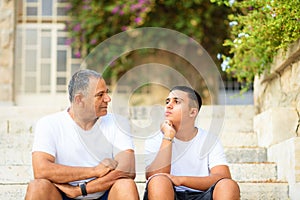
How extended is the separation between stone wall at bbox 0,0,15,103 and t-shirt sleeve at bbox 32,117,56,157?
4.19m

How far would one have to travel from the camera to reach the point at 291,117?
408cm

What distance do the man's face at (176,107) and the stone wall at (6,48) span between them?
14.0 ft

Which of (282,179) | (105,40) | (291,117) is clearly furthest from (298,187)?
(105,40)

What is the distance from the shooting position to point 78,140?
10.1ft

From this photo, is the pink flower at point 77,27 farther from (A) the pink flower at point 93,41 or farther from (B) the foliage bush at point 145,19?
(A) the pink flower at point 93,41

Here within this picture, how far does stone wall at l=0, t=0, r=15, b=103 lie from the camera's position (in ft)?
23.3

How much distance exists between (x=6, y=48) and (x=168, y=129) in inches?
178

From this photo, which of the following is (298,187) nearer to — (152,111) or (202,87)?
(152,111)

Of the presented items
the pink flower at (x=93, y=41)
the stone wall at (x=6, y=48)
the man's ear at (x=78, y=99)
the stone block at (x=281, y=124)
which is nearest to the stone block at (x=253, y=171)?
the stone block at (x=281, y=124)

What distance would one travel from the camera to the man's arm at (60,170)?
287 centimetres

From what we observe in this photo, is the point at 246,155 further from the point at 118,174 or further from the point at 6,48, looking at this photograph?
the point at 6,48

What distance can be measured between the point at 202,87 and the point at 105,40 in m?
1.44

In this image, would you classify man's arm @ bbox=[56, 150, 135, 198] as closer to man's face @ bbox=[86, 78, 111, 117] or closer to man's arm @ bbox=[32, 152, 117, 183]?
man's arm @ bbox=[32, 152, 117, 183]

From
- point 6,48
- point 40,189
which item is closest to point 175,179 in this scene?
point 40,189
